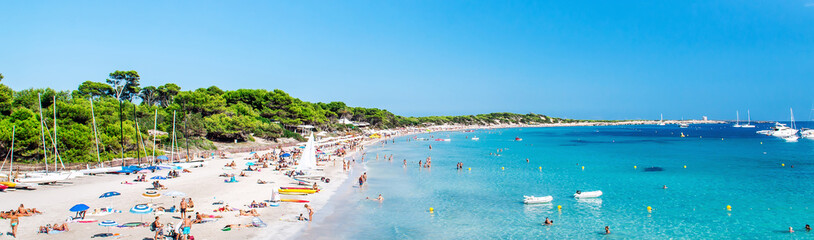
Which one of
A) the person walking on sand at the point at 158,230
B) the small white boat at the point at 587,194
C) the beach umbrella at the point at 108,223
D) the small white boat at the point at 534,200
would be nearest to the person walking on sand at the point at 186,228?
the person walking on sand at the point at 158,230

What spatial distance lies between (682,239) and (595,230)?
3129mm

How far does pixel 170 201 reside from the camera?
21.4m

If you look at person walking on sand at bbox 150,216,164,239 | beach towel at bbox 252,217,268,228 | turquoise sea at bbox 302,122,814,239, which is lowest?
turquoise sea at bbox 302,122,814,239

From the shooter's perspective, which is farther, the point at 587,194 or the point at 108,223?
the point at 587,194

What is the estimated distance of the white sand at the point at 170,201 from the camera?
1596cm

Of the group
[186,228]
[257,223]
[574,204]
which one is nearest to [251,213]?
[257,223]

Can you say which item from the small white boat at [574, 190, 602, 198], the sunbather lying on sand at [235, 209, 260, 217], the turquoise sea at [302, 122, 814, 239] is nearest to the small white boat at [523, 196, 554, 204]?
the turquoise sea at [302, 122, 814, 239]

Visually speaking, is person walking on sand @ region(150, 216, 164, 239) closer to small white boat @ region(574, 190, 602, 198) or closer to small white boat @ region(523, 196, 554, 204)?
small white boat @ region(523, 196, 554, 204)

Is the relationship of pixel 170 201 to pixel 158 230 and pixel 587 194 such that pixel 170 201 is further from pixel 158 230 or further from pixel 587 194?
pixel 587 194

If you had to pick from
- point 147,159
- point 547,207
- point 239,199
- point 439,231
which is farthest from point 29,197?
point 547,207

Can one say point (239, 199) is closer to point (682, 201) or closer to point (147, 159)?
point (147, 159)

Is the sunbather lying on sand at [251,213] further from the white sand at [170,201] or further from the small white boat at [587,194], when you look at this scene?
the small white boat at [587,194]

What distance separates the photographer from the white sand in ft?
52.4

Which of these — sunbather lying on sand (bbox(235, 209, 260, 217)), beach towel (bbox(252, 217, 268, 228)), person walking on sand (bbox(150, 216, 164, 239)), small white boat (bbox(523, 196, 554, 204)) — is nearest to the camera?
person walking on sand (bbox(150, 216, 164, 239))
